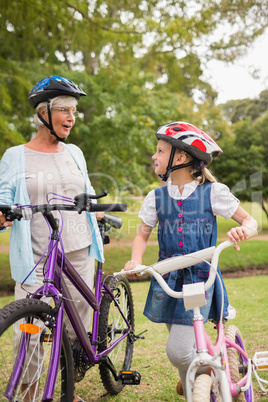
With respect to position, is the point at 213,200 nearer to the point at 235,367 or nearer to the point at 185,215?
the point at 185,215

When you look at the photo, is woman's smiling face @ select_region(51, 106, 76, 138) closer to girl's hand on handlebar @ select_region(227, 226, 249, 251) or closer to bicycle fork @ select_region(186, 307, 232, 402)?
girl's hand on handlebar @ select_region(227, 226, 249, 251)

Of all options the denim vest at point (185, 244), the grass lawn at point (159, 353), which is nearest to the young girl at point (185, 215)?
the denim vest at point (185, 244)

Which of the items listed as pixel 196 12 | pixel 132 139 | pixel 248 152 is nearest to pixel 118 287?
pixel 132 139

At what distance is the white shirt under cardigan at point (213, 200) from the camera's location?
219 cm

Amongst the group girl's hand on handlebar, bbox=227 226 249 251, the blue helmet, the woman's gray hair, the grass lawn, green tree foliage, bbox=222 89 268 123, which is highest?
green tree foliage, bbox=222 89 268 123

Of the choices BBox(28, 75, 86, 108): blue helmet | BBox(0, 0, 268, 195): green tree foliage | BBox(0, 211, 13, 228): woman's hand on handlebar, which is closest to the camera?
BBox(0, 211, 13, 228): woman's hand on handlebar

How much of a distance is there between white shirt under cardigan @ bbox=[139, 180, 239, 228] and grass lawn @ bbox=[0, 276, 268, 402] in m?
1.31

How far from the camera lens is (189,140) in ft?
7.18

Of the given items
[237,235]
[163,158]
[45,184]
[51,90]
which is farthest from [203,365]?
[51,90]

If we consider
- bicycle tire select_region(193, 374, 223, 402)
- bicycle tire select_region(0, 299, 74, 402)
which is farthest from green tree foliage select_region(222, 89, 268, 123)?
bicycle tire select_region(193, 374, 223, 402)

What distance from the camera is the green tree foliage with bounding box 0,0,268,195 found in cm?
776

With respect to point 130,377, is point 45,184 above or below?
above

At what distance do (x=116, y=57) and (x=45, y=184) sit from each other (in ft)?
26.3

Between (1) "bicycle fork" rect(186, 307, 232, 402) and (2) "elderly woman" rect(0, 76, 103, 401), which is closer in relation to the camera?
(1) "bicycle fork" rect(186, 307, 232, 402)
